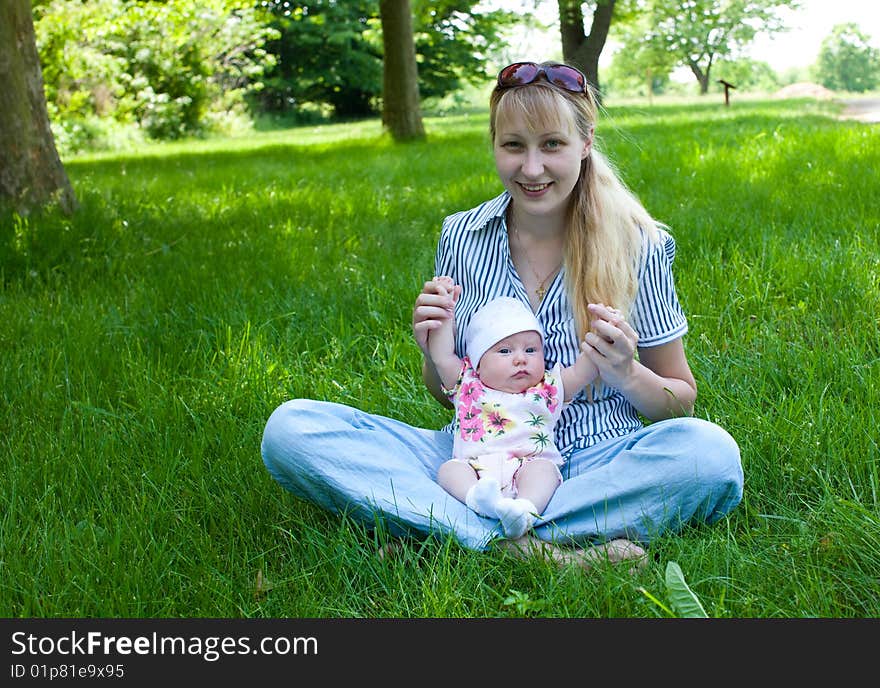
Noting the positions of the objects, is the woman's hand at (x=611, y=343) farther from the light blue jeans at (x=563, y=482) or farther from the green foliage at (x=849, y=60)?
the green foliage at (x=849, y=60)

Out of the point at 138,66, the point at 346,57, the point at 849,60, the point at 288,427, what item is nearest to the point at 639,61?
the point at 849,60

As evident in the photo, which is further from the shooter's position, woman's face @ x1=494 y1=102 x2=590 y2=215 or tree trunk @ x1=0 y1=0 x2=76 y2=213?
tree trunk @ x1=0 y1=0 x2=76 y2=213

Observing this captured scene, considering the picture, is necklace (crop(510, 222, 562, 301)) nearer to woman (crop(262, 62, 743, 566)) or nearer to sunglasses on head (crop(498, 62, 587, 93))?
woman (crop(262, 62, 743, 566))

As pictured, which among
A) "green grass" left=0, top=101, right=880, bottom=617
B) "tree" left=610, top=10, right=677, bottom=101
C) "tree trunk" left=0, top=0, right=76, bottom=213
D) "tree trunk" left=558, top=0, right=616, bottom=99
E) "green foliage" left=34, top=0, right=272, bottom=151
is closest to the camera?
"green grass" left=0, top=101, right=880, bottom=617

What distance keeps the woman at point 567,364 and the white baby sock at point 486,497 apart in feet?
0.13

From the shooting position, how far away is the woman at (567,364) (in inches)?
88.7

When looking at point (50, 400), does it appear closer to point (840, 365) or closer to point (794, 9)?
point (840, 365)

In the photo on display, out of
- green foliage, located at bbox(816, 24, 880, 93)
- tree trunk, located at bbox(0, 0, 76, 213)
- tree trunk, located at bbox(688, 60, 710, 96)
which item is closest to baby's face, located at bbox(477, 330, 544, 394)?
tree trunk, located at bbox(0, 0, 76, 213)

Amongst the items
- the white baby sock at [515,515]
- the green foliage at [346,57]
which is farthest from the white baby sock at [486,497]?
the green foliage at [346,57]

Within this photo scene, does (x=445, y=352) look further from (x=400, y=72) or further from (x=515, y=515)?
(x=400, y=72)

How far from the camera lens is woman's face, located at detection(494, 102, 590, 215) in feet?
7.97

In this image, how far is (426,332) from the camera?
2.55 meters

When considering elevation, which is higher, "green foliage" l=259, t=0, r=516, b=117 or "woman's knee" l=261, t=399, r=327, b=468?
"green foliage" l=259, t=0, r=516, b=117

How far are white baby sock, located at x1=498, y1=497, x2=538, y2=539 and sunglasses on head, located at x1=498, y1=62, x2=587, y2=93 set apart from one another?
110cm
